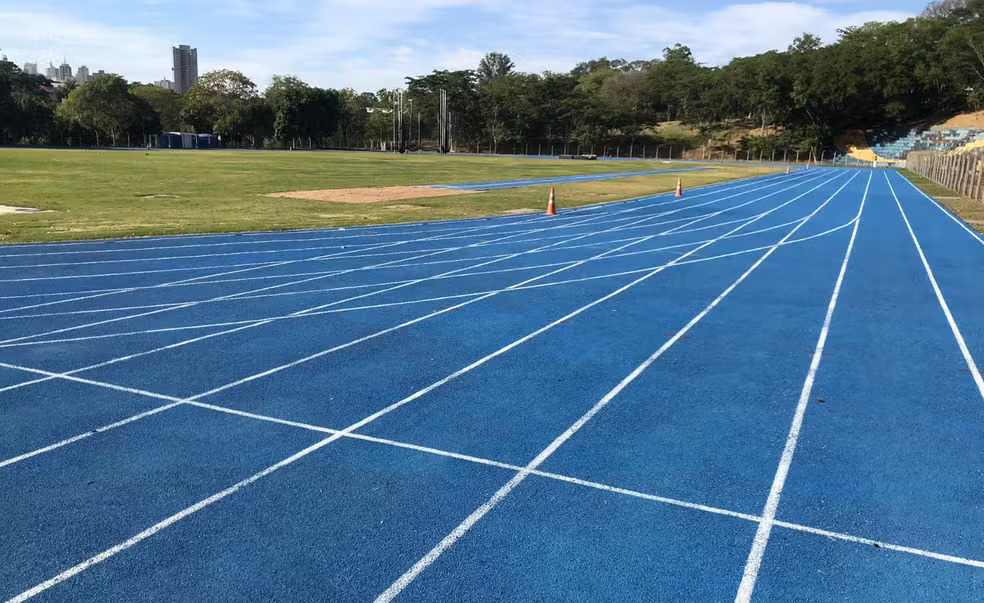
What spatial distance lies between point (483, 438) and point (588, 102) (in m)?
97.8

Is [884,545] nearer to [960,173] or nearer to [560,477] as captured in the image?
[560,477]

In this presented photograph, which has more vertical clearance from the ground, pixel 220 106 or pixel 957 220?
pixel 220 106

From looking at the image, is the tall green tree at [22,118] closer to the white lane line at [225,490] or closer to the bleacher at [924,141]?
the white lane line at [225,490]

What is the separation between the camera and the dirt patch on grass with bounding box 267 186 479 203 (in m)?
23.9

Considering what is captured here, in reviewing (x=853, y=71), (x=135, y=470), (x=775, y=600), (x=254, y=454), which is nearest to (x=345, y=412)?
(x=254, y=454)

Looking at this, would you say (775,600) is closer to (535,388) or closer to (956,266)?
(535,388)

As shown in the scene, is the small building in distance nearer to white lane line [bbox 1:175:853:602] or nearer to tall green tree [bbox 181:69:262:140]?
tall green tree [bbox 181:69:262:140]

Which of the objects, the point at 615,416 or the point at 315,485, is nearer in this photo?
the point at 315,485

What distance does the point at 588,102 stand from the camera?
97.6 m

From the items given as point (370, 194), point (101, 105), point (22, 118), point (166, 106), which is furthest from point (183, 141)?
point (370, 194)

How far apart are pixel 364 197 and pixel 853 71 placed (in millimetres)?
80448

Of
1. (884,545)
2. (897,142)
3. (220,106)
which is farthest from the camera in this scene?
(220,106)

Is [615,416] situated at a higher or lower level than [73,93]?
lower

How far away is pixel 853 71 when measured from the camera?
84.2 meters
